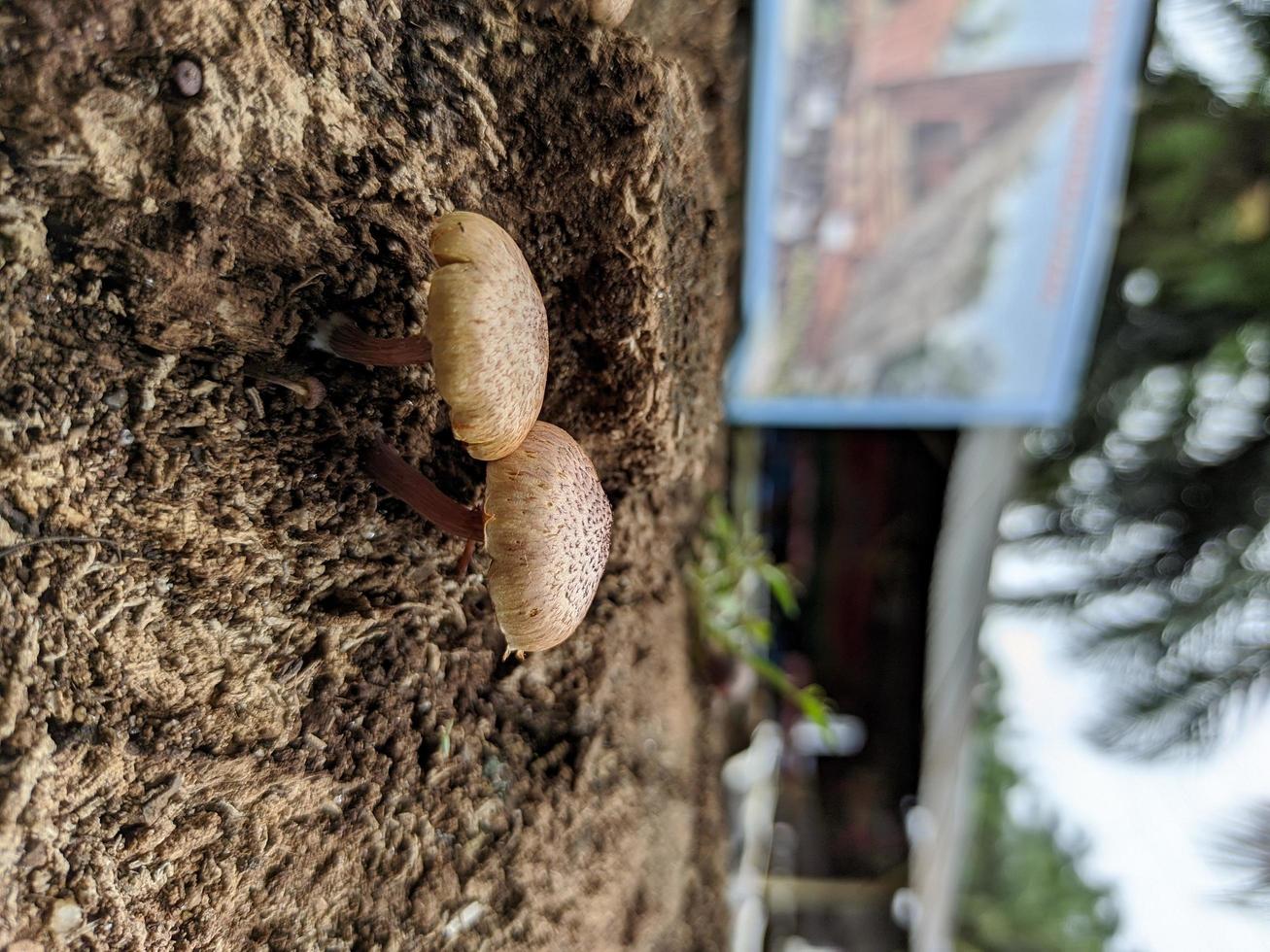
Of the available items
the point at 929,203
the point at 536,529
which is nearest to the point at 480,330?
the point at 536,529

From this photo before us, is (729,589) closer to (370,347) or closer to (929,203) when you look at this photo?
(929,203)

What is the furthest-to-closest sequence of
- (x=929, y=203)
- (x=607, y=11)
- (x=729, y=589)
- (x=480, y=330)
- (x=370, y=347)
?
(x=929, y=203) → (x=729, y=589) → (x=607, y=11) → (x=370, y=347) → (x=480, y=330)

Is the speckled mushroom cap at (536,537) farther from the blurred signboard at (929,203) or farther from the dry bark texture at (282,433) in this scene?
the blurred signboard at (929,203)

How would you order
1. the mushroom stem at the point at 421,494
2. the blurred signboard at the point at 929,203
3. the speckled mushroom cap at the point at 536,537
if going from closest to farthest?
the speckled mushroom cap at the point at 536,537
the mushroom stem at the point at 421,494
the blurred signboard at the point at 929,203

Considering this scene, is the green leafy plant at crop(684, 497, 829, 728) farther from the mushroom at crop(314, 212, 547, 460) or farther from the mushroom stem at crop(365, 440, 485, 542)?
the mushroom at crop(314, 212, 547, 460)

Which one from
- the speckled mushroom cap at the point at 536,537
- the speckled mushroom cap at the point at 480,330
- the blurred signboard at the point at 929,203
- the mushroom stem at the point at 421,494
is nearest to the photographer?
the speckled mushroom cap at the point at 480,330

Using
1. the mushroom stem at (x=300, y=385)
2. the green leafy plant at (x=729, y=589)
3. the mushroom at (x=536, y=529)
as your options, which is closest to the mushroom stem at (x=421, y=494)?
the mushroom at (x=536, y=529)

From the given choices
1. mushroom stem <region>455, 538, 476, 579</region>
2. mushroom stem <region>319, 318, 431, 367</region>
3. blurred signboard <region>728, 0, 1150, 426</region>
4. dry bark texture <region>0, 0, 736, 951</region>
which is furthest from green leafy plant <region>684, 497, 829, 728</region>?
mushroom stem <region>319, 318, 431, 367</region>
